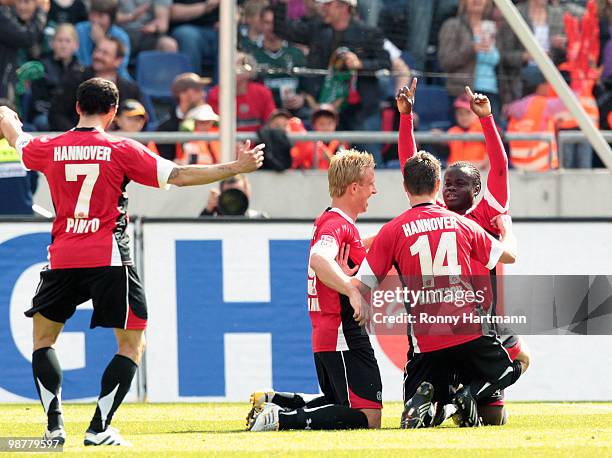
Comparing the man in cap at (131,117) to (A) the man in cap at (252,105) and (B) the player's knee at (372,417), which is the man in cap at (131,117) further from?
(B) the player's knee at (372,417)

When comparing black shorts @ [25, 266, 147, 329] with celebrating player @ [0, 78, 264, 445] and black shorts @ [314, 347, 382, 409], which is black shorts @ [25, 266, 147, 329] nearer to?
celebrating player @ [0, 78, 264, 445]

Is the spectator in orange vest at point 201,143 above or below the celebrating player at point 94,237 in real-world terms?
above

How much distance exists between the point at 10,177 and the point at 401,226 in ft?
18.2

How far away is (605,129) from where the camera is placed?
1412 cm

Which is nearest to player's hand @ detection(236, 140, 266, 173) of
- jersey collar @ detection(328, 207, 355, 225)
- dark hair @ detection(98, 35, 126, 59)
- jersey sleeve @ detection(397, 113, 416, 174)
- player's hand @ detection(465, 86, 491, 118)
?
jersey collar @ detection(328, 207, 355, 225)

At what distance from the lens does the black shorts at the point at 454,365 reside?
7.68 m

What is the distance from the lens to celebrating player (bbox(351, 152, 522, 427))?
24.5 ft

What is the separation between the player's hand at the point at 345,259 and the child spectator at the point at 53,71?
701 centimetres

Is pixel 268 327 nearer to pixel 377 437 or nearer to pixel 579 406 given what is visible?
pixel 579 406

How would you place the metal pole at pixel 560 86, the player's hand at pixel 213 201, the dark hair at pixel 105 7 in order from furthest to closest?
1. the dark hair at pixel 105 7
2. the player's hand at pixel 213 201
3. the metal pole at pixel 560 86

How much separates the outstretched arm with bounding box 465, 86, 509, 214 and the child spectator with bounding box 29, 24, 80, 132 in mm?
6816

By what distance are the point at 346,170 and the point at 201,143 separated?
541 centimetres

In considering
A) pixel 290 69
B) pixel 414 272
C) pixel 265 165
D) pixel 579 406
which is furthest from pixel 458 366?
pixel 290 69

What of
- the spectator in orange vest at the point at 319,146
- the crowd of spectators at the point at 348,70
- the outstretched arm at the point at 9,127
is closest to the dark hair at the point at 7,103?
the crowd of spectators at the point at 348,70
